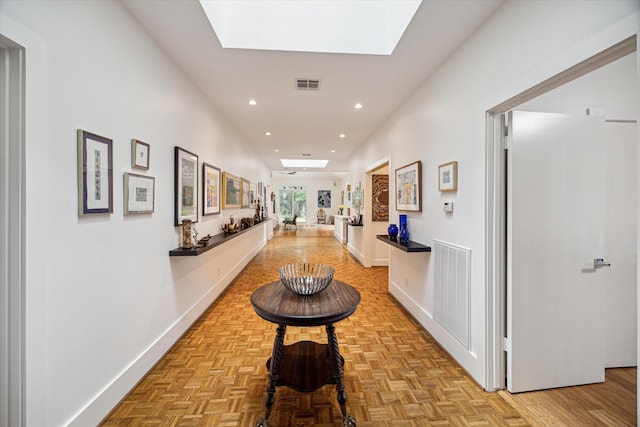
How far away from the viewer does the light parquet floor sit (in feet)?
5.77

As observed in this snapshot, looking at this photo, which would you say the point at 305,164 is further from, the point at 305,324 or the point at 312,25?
the point at 305,324

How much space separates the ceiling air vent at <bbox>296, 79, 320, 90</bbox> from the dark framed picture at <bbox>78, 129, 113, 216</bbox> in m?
2.02

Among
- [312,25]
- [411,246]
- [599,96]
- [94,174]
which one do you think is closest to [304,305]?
[94,174]

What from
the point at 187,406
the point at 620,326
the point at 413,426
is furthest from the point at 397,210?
the point at 187,406

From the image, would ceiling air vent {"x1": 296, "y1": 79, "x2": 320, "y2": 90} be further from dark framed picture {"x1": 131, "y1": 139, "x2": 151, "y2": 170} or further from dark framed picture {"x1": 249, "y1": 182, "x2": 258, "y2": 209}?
dark framed picture {"x1": 249, "y1": 182, "x2": 258, "y2": 209}

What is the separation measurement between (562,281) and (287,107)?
3.58m

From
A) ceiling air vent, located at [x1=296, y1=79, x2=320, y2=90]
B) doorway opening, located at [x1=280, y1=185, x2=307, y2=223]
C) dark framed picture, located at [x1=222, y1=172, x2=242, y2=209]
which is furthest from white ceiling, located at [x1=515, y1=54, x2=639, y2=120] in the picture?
doorway opening, located at [x1=280, y1=185, x2=307, y2=223]

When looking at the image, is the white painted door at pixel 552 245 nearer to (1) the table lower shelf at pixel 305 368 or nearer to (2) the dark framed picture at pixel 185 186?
(1) the table lower shelf at pixel 305 368

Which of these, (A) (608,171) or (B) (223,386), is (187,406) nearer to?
(B) (223,386)

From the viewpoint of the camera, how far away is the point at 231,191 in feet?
15.2

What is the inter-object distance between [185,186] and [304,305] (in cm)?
199

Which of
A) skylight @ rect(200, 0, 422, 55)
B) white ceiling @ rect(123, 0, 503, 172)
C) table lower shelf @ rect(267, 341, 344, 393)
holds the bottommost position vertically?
table lower shelf @ rect(267, 341, 344, 393)

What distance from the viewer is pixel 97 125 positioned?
5.55 ft

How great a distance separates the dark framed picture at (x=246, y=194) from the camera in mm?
5555
